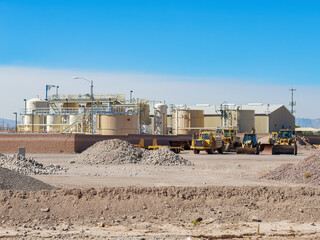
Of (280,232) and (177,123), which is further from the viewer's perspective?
(177,123)

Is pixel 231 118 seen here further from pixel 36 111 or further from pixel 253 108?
pixel 36 111

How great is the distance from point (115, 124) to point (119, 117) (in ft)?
2.91

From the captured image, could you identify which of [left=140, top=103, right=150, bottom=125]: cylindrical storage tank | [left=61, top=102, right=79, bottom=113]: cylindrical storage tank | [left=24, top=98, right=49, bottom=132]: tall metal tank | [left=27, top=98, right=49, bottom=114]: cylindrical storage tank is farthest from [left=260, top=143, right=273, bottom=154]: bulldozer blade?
[left=27, top=98, right=49, bottom=114]: cylindrical storage tank

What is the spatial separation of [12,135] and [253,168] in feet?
88.2

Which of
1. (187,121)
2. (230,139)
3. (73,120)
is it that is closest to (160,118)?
(187,121)

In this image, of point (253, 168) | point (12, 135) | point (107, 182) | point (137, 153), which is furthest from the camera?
point (12, 135)

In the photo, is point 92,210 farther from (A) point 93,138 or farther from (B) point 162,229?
(A) point 93,138

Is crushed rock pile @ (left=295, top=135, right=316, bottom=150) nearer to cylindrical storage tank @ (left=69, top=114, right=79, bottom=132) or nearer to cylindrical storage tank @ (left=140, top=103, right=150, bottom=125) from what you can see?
cylindrical storage tank @ (left=140, top=103, right=150, bottom=125)

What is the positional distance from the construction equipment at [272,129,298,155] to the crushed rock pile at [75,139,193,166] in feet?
47.8

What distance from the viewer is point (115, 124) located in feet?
187

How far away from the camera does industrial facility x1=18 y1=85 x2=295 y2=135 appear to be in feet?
189

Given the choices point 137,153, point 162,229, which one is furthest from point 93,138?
point 162,229

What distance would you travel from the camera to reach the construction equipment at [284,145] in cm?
4691

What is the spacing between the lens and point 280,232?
14492 millimetres
